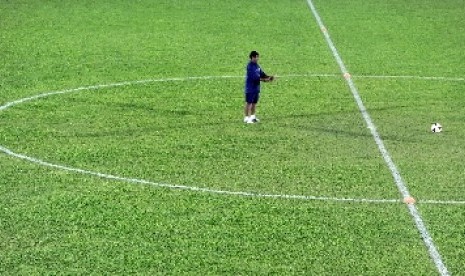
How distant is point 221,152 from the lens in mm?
14836

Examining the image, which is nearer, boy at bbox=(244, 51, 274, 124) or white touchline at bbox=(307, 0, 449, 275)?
white touchline at bbox=(307, 0, 449, 275)

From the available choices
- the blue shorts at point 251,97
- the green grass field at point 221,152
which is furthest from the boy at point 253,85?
the green grass field at point 221,152

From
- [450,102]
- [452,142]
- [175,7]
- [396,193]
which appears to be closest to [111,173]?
[396,193]

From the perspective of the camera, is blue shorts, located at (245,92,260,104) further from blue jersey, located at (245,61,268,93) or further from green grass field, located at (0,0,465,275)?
green grass field, located at (0,0,465,275)

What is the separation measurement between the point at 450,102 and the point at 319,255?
8233mm

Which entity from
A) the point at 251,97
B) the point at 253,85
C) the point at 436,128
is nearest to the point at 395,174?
the point at 436,128

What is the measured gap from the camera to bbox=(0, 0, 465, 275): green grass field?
36.3ft

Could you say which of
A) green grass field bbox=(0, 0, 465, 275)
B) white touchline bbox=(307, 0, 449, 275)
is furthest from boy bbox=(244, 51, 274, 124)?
white touchline bbox=(307, 0, 449, 275)

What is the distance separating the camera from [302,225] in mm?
11844

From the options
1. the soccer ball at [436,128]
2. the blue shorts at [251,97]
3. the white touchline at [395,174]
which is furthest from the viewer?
the blue shorts at [251,97]

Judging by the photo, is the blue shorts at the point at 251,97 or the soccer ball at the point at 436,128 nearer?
the soccer ball at the point at 436,128

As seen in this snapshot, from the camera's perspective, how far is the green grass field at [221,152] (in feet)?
36.3

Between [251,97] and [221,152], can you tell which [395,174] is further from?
[251,97]

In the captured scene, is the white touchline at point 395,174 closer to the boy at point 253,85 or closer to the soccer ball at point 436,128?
the soccer ball at point 436,128
